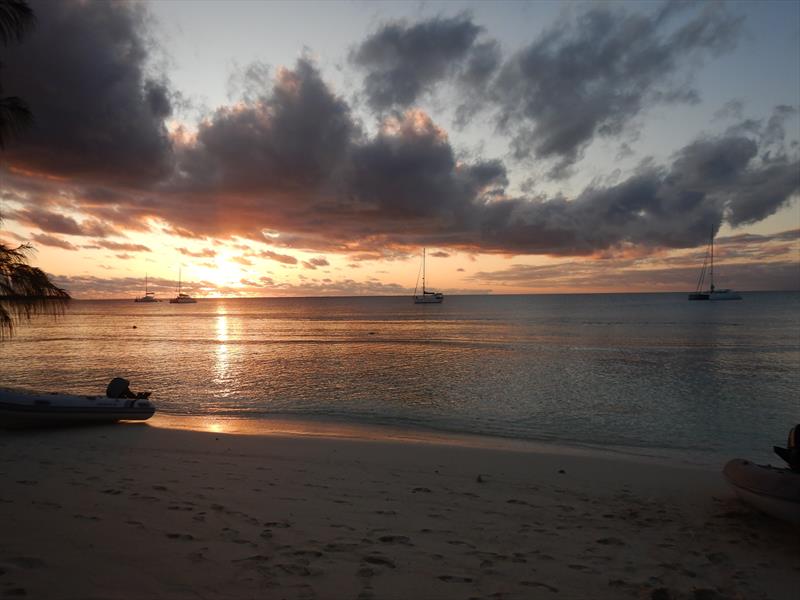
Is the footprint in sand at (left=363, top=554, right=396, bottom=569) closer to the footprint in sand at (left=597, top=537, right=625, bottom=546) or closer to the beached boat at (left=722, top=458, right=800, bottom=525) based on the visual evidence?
the footprint in sand at (left=597, top=537, right=625, bottom=546)

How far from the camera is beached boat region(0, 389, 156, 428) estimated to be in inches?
521

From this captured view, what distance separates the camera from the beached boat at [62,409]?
13242mm

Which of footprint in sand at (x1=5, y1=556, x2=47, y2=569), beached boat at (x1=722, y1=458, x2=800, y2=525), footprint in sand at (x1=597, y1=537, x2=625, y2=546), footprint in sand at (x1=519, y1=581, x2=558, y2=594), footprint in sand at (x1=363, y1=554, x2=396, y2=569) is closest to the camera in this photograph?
footprint in sand at (x1=5, y1=556, x2=47, y2=569)

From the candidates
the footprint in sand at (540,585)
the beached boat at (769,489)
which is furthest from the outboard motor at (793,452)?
the footprint in sand at (540,585)

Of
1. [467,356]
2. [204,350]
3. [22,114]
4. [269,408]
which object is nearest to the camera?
[22,114]

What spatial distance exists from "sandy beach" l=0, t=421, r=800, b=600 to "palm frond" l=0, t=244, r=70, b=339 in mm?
3158

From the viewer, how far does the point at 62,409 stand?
13.8 m

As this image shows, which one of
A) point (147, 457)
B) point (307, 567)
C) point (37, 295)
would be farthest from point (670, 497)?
point (37, 295)

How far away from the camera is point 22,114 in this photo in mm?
8516

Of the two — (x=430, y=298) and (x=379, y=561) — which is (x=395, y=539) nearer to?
(x=379, y=561)

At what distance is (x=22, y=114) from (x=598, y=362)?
3342cm

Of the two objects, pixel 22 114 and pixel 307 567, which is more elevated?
pixel 22 114

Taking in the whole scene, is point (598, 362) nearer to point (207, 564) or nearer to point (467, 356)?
point (467, 356)

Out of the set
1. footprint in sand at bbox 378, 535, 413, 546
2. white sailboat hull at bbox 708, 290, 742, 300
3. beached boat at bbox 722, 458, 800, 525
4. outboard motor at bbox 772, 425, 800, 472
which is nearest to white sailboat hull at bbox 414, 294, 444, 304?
white sailboat hull at bbox 708, 290, 742, 300
